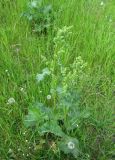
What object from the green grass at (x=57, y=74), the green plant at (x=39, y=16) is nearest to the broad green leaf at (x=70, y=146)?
the green grass at (x=57, y=74)

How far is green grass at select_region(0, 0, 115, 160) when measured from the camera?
6.76ft

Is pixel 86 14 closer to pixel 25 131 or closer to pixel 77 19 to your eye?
pixel 77 19

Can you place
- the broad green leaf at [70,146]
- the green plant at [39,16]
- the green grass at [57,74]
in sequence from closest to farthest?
the broad green leaf at [70,146] → the green grass at [57,74] → the green plant at [39,16]

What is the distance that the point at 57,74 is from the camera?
230 cm

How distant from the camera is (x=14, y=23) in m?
2.90

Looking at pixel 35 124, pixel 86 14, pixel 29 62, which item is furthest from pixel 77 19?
pixel 35 124

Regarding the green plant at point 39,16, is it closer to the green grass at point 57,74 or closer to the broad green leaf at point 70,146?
the green grass at point 57,74

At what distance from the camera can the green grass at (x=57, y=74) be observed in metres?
2.06

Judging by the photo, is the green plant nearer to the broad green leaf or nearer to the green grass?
the green grass

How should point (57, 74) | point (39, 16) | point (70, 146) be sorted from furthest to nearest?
point (39, 16) < point (57, 74) < point (70, 146)

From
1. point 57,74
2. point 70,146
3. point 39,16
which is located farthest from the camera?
point 39,16

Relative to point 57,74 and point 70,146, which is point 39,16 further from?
A: point 70,146

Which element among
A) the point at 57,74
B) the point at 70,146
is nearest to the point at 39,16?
the point at 57,74

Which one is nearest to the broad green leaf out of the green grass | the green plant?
the green grass
